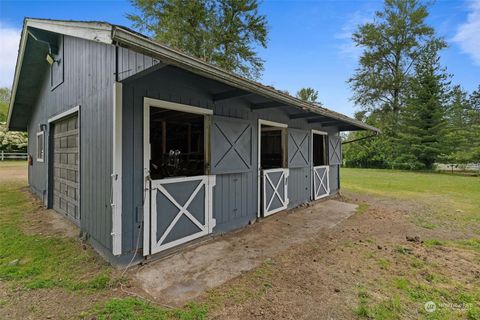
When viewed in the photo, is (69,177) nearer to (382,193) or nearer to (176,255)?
(176,255)

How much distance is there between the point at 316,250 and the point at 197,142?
4.40 meters

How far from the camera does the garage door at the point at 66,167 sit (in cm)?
427

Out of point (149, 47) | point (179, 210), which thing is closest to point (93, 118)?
point (179, 210)

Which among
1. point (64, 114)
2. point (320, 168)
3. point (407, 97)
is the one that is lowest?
point (320, 168)

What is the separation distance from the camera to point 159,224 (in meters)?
3.13

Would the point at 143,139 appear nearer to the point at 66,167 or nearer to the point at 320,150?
the point at 66,167

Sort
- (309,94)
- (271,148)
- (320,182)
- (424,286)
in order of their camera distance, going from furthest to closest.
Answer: (309,94), (271,148), (320,182), (424,286)

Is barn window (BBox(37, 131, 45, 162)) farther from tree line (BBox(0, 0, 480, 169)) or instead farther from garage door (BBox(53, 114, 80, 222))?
tree line (BBox(0, 0, 480, 169))

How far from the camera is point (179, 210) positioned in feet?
11.0

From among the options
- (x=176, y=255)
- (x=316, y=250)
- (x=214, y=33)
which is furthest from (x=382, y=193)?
(x=214, y=33)

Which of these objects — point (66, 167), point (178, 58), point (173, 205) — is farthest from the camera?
point (66, 167)

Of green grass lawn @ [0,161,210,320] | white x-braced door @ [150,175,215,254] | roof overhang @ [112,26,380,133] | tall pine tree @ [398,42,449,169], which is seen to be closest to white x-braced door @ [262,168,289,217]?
white x-braced door @ [150,175,215,254]

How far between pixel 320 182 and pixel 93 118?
597 cm

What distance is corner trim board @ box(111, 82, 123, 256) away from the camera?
273 centimetres
